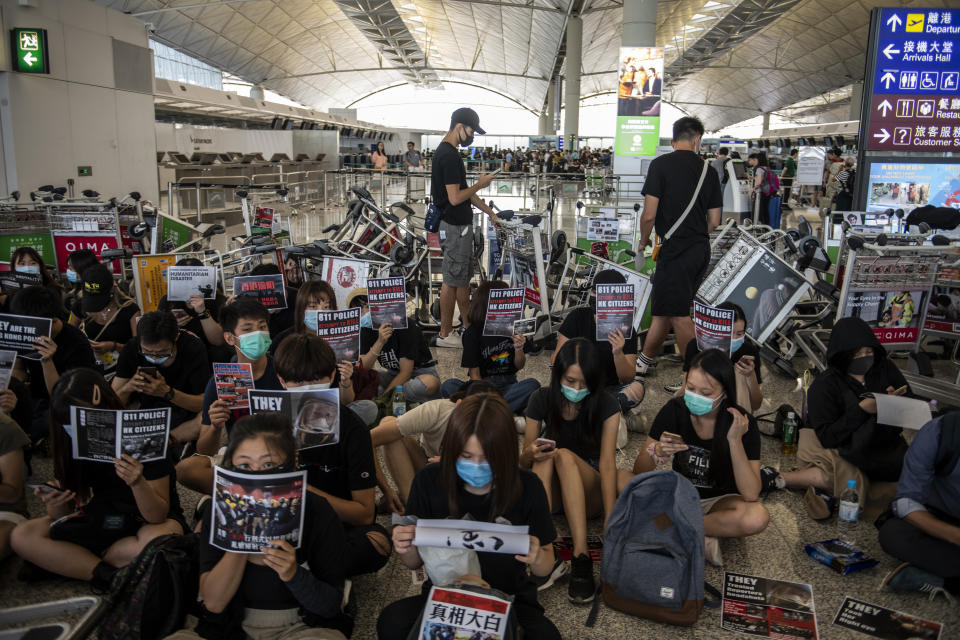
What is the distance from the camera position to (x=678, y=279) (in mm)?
5801

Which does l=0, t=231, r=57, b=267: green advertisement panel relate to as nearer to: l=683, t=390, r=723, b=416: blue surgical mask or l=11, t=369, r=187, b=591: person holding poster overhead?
l=11, t=369, r=187, b=591: person holding poster overhead

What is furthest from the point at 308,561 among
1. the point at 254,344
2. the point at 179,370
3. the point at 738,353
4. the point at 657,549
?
the point at 738,353

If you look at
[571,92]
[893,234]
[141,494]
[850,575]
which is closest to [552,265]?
[893,234]

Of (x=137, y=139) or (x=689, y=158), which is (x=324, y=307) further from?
(x=137, y=139)

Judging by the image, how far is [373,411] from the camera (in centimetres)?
421

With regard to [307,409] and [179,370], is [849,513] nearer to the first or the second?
[307,409]

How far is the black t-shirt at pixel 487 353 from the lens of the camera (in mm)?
4906

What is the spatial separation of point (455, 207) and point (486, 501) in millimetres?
4837

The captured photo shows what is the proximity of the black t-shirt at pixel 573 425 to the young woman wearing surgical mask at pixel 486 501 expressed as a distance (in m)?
1.01

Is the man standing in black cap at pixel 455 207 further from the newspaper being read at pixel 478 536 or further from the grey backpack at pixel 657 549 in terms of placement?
the newspaper being read at pixel 478 536

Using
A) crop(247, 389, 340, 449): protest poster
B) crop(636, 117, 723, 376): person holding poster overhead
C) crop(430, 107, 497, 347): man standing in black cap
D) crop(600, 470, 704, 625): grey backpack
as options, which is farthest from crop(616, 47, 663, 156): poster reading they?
crop(247, 389, 340, 449): protest poster

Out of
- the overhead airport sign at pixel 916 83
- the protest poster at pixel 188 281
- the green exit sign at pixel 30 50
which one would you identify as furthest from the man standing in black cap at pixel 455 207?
the green exit sign at pixel 30 50

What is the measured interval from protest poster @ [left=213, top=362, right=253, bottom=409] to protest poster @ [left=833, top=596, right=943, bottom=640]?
9.21 ft

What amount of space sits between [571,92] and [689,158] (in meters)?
25.9
